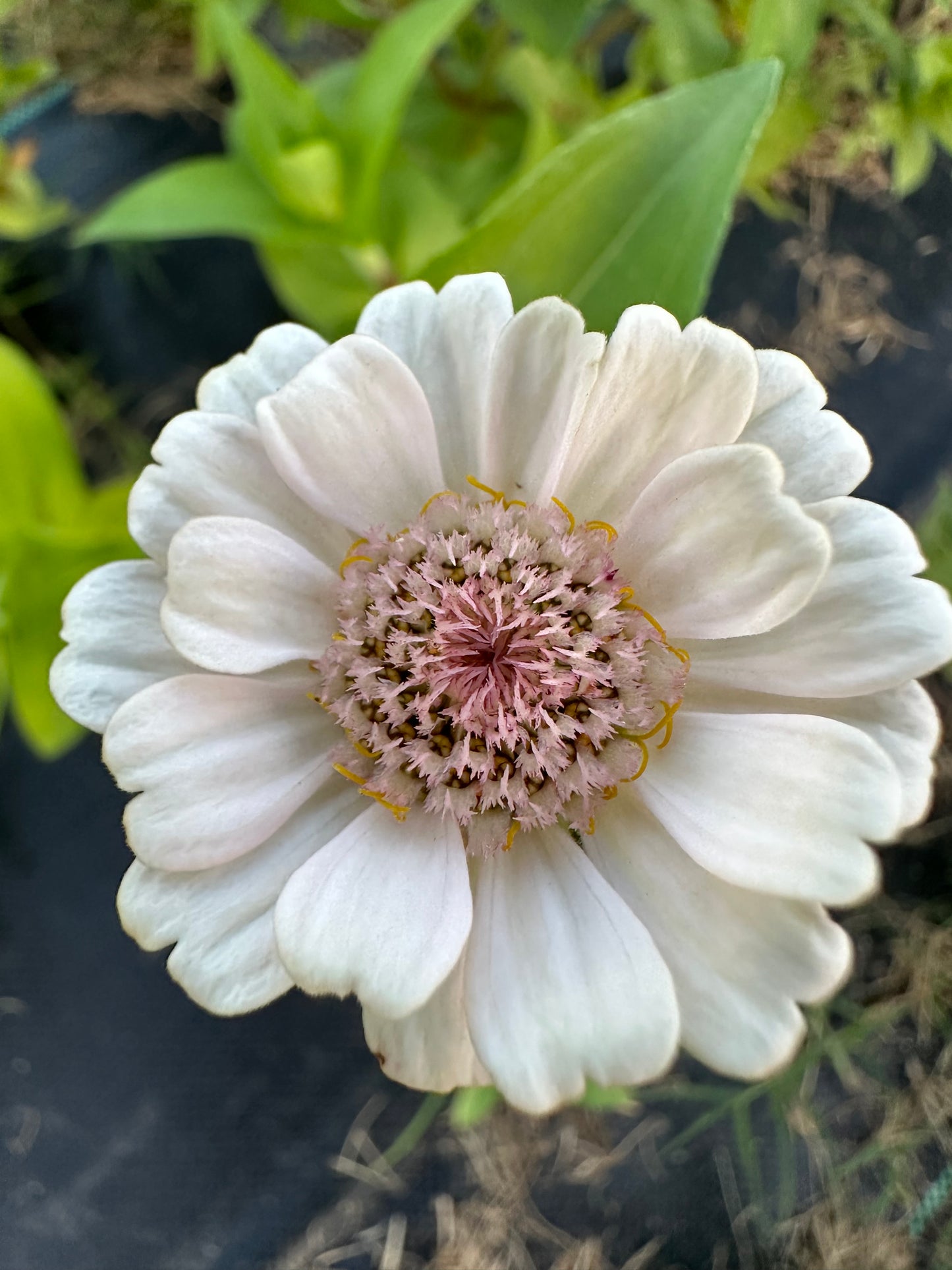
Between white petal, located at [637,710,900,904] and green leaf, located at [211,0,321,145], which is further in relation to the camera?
green leaf, located at [211,0,321,145]

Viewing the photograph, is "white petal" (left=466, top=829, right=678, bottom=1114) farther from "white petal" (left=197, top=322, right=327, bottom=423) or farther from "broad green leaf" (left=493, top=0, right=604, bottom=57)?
"broad green leaf" (left=493, top=0, right=604, bottom=57)

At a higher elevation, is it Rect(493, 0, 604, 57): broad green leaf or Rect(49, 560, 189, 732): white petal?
Rect(493, 0, 604, 57): broad green leaf

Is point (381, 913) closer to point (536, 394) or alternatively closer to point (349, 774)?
point (349, 774)

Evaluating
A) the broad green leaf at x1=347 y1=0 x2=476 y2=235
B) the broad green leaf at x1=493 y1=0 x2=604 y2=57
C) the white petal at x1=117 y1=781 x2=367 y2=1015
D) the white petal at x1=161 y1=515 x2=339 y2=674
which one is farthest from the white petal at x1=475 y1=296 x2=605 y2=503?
the broad green leaf at x1=493 y1=0 x2=604 y2=57

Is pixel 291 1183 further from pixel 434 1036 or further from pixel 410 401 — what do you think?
pixel 410 401

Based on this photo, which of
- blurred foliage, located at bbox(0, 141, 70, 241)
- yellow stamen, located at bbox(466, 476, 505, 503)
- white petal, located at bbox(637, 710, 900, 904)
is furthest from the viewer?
blurred foliage, located at bbox(0, 141, 70, 241)

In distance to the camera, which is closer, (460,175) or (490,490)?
(490,490)

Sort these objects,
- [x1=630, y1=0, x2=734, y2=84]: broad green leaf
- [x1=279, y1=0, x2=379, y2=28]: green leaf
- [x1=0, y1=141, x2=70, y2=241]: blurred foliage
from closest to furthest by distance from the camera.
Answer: [x1=630, y1=0, x2=734, y2=84]: broad green leaf, [x1=279, y1=0, x2=379, y2=28]: green leaf, [x1=0, y1=141, x2=70, y2=241]: blurred foliage

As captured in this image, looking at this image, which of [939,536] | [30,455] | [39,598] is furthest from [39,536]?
[939,536]
